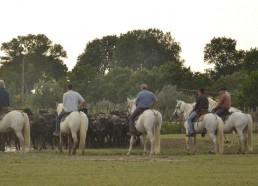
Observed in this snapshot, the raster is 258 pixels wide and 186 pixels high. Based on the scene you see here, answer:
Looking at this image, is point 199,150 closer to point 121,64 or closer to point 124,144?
point 124,144

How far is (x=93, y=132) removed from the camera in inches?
1570

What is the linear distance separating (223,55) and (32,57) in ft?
105

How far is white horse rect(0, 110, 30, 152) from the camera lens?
31062 mm

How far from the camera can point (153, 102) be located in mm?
31719

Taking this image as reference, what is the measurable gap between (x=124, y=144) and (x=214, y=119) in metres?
10.7

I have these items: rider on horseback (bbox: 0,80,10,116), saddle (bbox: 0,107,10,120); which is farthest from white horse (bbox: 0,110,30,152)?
rider on horseback (bbox: 0,80,10,116)

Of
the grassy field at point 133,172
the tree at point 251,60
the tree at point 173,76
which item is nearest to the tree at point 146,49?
the tree at point 251,60

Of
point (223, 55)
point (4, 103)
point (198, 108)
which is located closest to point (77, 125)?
point (4, 103)

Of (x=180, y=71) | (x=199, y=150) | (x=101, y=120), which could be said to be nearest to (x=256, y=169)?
(x=199, y=150)

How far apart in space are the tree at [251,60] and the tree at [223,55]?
10110mm

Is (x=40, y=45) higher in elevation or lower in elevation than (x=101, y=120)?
higher

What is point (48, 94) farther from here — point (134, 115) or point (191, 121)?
point (134, 115)

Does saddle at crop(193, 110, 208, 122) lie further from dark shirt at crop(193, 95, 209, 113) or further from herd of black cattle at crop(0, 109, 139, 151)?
herd of black cattle at crop(0, 109, 139, 151)

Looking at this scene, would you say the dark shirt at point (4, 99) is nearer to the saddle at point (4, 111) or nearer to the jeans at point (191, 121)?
the saddle at point (4, 111)
